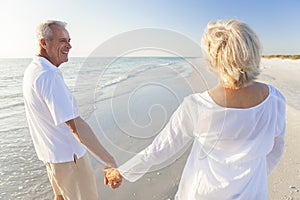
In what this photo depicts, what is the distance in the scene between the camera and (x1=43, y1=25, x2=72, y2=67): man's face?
1.95 metres

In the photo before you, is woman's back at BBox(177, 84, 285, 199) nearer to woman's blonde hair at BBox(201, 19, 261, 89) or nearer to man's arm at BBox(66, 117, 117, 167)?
woman's blonde hair at BBox(201, 19, 261, 89)

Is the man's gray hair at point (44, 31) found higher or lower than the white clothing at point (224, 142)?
higher

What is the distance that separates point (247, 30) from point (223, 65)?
205mm

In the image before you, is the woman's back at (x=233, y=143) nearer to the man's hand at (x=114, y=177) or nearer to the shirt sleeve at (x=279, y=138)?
the shirt sleeve at (x=279, y=138)

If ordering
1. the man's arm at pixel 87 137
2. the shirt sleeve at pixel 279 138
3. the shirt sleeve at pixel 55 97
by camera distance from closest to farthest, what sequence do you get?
1. the shirt sleeve at pixel 279 138
2. the shirt sleeve at pixel 55 97
3. the man's arm at pixel 87 137

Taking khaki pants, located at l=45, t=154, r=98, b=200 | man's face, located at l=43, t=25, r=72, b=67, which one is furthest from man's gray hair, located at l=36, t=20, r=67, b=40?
khaki pants, located at l=45, t=154, r=98, b=200

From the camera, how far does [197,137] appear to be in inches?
53.5

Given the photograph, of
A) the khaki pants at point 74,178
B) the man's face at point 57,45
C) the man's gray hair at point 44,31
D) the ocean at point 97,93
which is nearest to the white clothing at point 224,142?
the ocean at point 97,93

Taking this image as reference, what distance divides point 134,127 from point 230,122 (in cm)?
121

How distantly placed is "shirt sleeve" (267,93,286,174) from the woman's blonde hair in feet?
0.87

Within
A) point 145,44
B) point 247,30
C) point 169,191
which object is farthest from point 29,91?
point 169,191

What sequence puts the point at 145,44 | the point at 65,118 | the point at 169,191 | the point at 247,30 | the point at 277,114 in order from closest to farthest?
the point at 247,30 → the point at 277,114 → the point at 145,44 → the point at 65,118 → the point at 169,191

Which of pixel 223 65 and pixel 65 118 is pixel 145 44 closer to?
pixel 223 65

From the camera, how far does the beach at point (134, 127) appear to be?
204 centimetres
